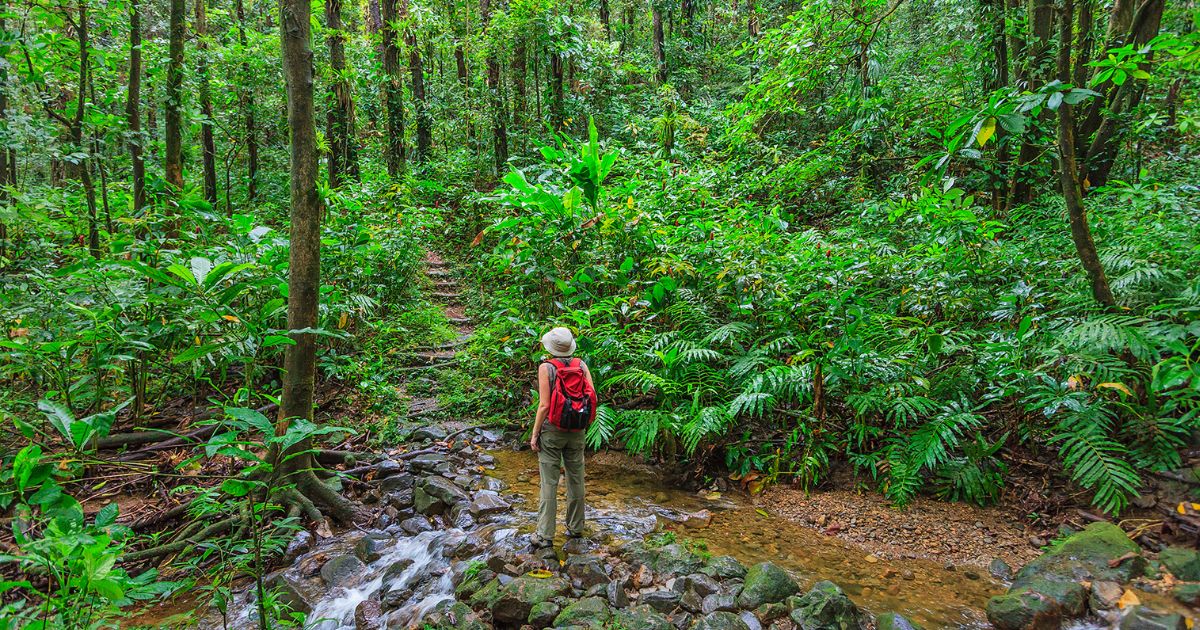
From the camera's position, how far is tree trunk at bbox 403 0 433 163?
1486 centimetres

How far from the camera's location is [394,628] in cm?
363

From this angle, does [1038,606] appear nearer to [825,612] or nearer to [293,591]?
[825,612]

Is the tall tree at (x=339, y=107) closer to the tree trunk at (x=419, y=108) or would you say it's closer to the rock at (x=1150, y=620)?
the tree trunk at (x=419, y=108)

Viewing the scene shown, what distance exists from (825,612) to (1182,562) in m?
2.32

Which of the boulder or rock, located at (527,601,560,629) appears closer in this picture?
the boulder

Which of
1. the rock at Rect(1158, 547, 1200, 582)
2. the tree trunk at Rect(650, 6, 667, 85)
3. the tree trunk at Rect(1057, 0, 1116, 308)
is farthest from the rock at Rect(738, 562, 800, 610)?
the tree trunk at Rect(650, 6, 667, 85)

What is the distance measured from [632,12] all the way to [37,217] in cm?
2034

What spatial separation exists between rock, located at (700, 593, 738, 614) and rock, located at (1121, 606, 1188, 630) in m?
2.14

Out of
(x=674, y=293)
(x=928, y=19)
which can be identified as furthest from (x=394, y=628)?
(x=928, y=19)

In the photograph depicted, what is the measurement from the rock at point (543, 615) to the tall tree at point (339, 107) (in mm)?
9043

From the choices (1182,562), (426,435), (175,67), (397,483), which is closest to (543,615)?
(397,483)

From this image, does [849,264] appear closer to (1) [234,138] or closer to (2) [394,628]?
(2) [394,628]

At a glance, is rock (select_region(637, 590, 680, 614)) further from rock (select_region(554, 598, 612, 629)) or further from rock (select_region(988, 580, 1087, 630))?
rock (select_region(988, 580, 1087, 630))

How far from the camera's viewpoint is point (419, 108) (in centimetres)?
1489
